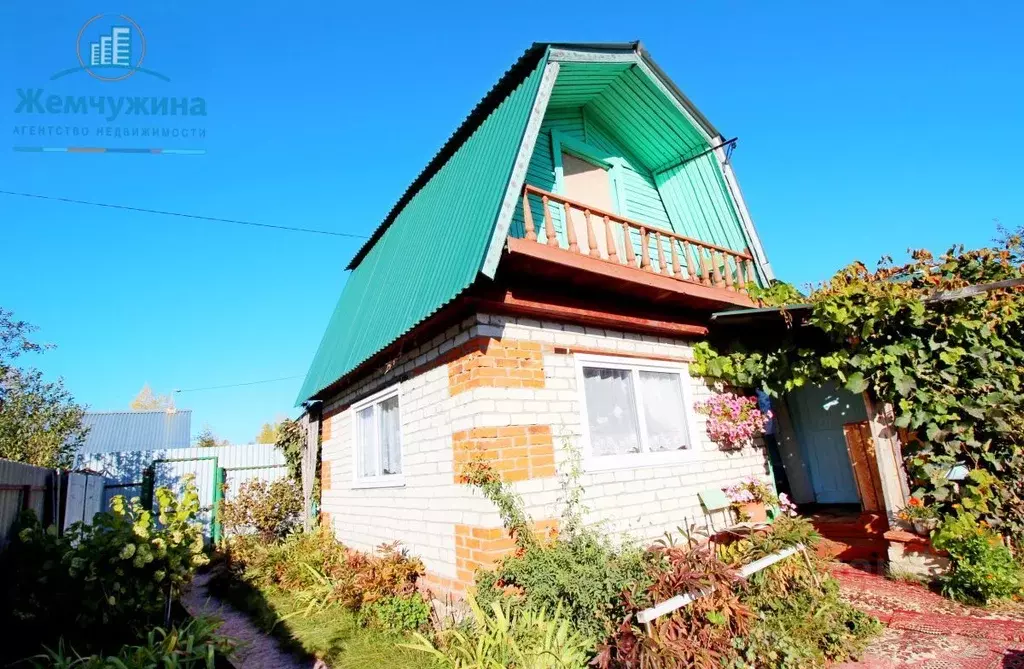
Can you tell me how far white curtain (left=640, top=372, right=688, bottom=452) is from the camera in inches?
240

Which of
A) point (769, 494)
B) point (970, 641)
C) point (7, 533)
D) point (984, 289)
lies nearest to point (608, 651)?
point (970, 641)

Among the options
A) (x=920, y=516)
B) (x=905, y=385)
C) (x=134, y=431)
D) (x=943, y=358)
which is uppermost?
(x=134, y=431)

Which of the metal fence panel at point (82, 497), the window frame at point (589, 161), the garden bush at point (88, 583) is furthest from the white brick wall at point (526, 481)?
the metal fence panel at point (82, 497)

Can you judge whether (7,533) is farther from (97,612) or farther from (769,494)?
(769,494)

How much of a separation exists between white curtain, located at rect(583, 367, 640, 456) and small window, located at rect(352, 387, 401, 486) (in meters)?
2.41

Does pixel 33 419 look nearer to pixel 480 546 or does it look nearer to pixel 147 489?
pixel 147 489

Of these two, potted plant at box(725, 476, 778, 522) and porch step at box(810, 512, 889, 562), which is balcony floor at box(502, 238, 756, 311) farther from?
porch step at box(810, 512, 889, 562)

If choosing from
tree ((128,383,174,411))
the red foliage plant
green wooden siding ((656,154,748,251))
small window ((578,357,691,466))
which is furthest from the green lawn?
tree ((128,383,174,411))

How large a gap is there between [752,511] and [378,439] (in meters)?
4.94

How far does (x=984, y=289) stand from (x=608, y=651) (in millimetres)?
5448

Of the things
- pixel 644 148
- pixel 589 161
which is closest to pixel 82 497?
pixel 589 161

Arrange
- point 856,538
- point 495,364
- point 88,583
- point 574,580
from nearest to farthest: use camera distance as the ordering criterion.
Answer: point 574,580, point 88,583, point 495,364, point 856,538

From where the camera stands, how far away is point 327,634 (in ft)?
17.7

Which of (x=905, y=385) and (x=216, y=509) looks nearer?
(x=905, y=385)
